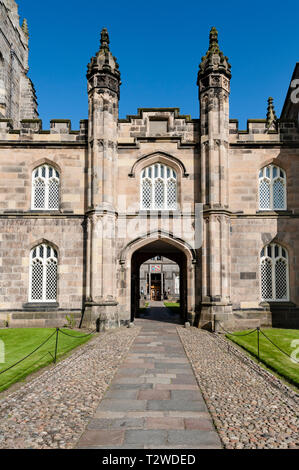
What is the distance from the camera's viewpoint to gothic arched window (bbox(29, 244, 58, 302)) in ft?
51.6

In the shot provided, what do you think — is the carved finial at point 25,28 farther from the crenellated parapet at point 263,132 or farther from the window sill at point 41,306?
the window sill at point 41,306

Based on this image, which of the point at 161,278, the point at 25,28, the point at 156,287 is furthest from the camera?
the point at 156,287

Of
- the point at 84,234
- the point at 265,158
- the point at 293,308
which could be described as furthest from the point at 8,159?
the point at 293,308

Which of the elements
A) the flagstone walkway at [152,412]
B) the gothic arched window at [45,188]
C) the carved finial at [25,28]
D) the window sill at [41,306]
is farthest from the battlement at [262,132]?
the carved finial at [25,28]

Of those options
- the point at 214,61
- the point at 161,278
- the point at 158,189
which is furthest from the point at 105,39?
the point at 161,278

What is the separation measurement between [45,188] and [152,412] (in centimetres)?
1300

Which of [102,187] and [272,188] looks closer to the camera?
[102,187]

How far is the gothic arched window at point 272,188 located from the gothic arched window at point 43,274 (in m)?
9.95

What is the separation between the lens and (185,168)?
1633cm

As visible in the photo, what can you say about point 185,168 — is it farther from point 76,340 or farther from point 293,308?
point 76,340

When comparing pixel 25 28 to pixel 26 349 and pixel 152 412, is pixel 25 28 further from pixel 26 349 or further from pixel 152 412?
pixel 152 412

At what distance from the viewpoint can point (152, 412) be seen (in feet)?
17.8

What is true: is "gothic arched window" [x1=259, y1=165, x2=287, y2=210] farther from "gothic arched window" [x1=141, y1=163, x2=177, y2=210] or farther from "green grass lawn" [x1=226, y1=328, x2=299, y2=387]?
"green grass lawn" [x1=226, y1=328, x2=299, y2=387]
